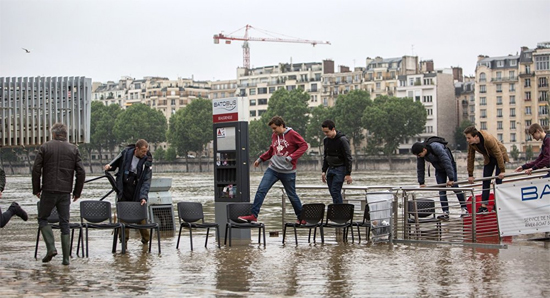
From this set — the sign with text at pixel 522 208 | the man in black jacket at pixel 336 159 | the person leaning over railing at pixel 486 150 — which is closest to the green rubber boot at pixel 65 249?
the man in black jacket at pixel 336 159

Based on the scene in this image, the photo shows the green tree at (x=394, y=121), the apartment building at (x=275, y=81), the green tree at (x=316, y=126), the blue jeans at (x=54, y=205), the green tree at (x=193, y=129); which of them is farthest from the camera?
the apartment building at (x=275, y=81)

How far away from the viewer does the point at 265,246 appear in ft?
50.6

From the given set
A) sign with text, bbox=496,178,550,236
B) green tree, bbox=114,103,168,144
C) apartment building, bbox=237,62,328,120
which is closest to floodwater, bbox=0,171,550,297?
sign with text, bbox=496,178,550,236

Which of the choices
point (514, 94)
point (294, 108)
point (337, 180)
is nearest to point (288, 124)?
point (294, 108)

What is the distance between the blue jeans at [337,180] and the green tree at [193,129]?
15338cm

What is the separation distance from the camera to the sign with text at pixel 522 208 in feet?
49.4

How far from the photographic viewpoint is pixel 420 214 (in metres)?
16.0

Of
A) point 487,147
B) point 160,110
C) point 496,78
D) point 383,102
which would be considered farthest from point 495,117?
point 487,147

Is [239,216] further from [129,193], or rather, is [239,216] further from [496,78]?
[496,78]

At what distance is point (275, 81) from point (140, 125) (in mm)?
27159

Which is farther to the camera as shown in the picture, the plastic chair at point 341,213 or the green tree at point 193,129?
the green tree at point 193,129

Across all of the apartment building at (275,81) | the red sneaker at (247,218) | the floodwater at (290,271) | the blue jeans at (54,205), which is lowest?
the floodwater at (290,271)

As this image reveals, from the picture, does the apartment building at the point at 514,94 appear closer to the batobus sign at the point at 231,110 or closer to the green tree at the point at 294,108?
the green tree at the point at 294,108

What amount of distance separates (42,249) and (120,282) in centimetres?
461
